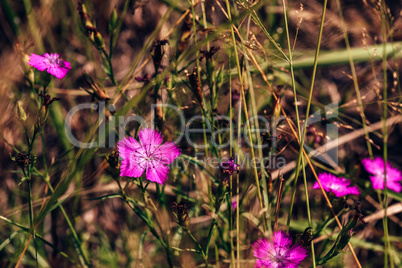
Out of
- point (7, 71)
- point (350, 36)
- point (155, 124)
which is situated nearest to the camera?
point (155, 124)

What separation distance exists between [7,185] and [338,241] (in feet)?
3.86

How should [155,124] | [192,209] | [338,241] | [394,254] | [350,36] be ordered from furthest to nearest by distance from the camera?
[350,36], [394,254], [192,209], [155,124], [338,241]

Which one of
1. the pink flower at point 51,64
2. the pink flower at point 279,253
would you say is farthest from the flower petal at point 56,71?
the pink flower at point 279,253

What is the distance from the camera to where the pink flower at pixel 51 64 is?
0.79 m

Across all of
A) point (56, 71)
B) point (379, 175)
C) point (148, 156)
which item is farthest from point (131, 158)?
point (379, 175)

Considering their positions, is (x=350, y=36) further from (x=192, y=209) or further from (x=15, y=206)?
(x=15, y=206)

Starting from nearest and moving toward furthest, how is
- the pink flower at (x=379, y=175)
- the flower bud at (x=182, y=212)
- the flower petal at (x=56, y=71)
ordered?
the flower bud at (x=182, y=212), the flower petal at (x=56, y=71), the pink flower at (x=379, y=175)

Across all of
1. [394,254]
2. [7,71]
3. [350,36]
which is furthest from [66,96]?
[394,254]

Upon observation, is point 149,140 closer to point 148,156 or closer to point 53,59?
point 148,156

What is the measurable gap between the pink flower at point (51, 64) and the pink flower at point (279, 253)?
2.02ft

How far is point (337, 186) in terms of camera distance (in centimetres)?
89

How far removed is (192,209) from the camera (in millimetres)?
966

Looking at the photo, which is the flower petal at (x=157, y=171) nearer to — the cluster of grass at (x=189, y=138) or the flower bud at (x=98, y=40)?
the cluster of grass at (x=189, y=138)

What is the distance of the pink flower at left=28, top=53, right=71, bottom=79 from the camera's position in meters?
0.79
